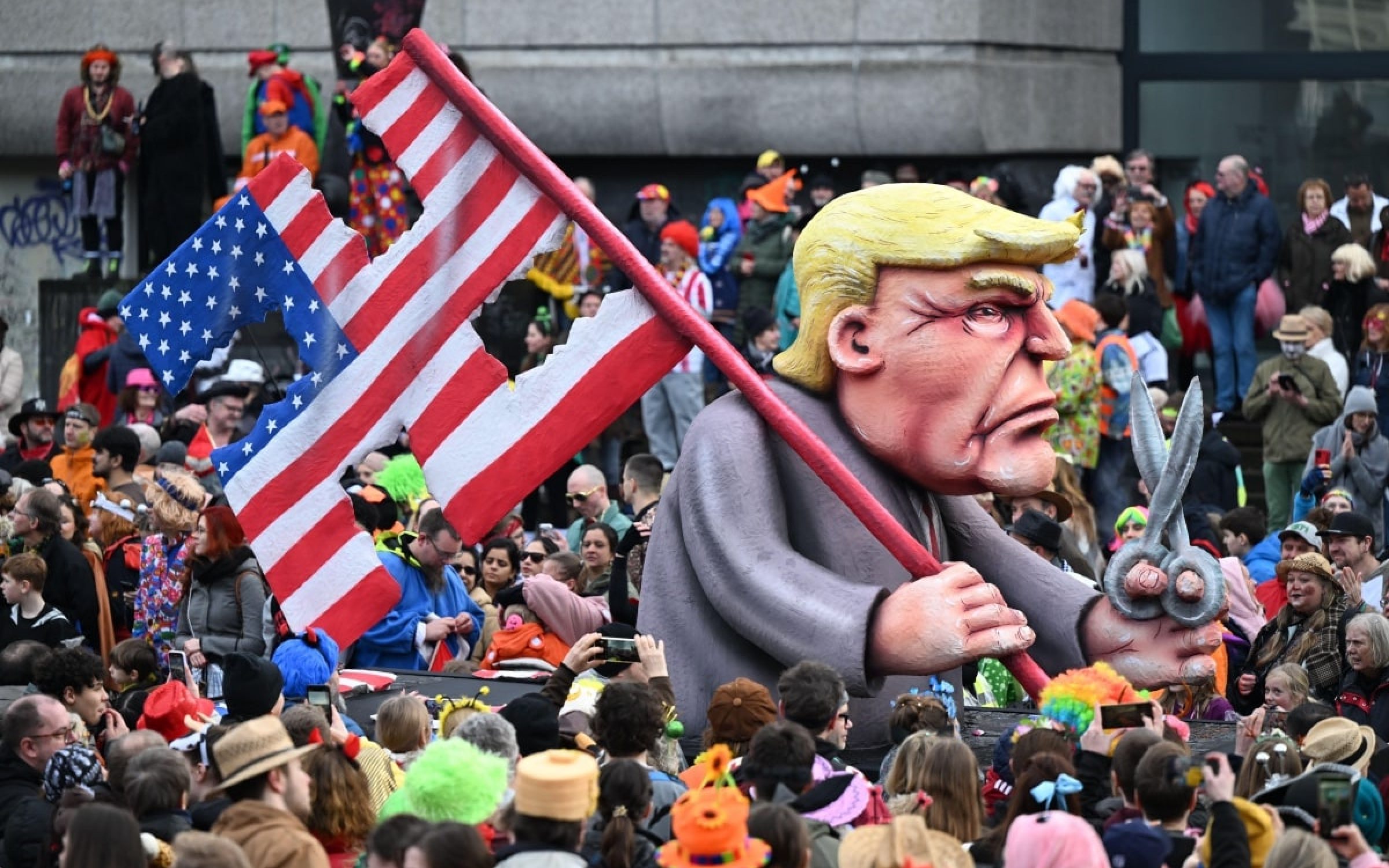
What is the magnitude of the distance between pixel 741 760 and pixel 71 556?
553cm

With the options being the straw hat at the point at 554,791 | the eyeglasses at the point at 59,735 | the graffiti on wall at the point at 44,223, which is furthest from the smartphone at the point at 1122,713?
the graffiti on wall at the point at 44,223

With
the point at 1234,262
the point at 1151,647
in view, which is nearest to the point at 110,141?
the point at 1234,262

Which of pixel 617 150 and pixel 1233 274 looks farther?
pixel 617 150

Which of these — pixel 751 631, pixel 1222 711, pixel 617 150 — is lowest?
pixel 617 150

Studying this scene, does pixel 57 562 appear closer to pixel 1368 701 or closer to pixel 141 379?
pixel 141 379

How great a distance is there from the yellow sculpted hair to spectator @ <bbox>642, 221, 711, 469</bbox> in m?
7.44

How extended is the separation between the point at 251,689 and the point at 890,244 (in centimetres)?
238

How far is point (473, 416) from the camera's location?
9.38m

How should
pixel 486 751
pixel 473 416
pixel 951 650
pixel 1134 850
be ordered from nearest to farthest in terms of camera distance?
pixel 1134 850 < pixel 486 751 < pixel 951 650 < pixel 473 416

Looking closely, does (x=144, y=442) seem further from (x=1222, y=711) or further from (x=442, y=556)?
(x=1222, y=711)

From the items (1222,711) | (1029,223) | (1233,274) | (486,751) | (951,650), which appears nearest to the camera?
(486,751)

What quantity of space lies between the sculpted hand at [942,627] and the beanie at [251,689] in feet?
5.73

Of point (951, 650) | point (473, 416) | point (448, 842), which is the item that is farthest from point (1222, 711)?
point (448, 842)

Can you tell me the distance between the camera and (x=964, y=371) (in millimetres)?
8750
